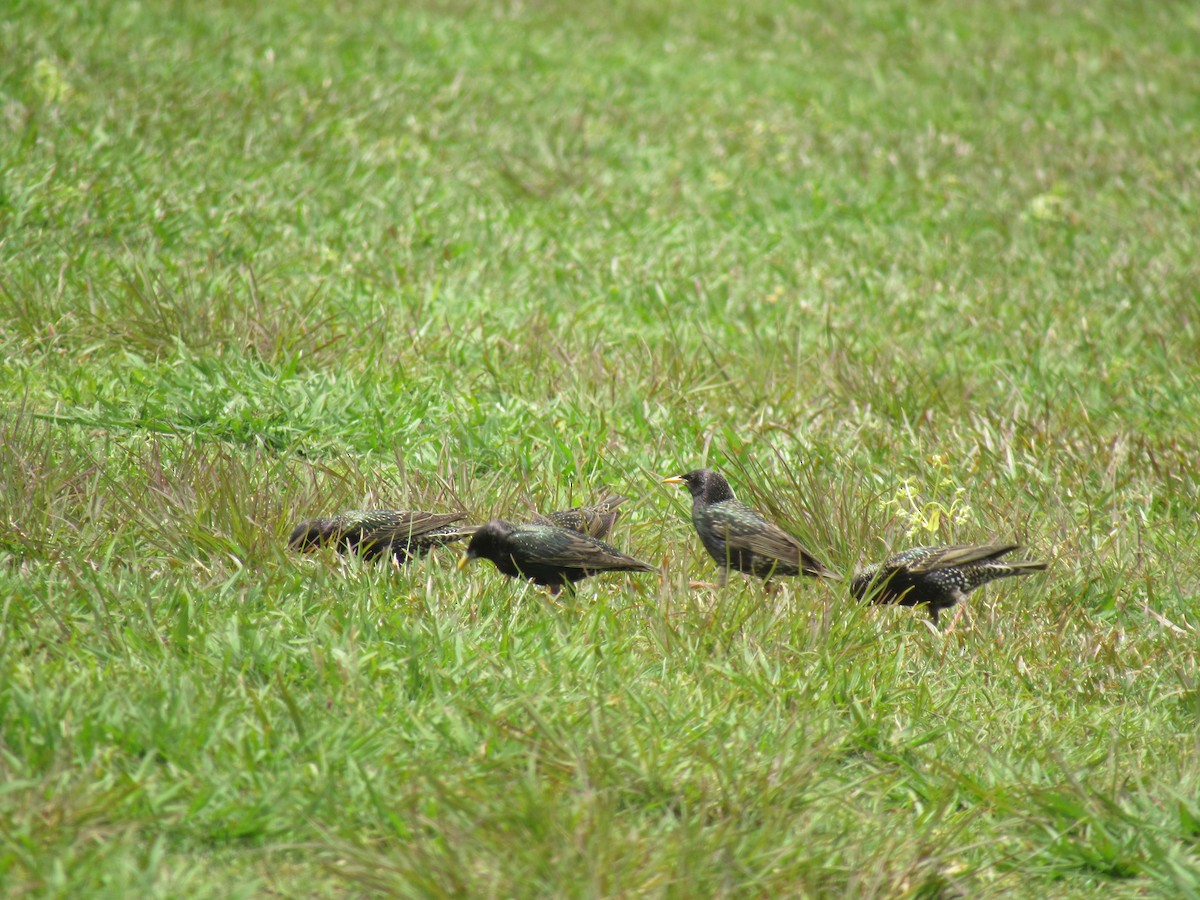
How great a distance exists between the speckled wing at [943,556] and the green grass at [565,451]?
0.63 feet

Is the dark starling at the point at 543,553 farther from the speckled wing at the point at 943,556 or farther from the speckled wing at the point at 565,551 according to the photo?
the speckled wing at the point at 943,556

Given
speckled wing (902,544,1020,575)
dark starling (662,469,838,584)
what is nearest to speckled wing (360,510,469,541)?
dark starling (662,469,838,584)

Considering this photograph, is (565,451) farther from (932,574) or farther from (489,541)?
(932,574)

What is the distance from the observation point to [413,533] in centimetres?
482

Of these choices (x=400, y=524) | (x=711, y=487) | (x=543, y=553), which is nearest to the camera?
(x=543, y=553)

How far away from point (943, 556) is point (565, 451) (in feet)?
6.43

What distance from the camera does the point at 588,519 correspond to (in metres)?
5.04

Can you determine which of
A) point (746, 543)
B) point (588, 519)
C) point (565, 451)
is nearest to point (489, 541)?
point (588, 519)

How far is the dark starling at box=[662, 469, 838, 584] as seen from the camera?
487cm

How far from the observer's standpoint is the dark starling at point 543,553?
15.0 feet

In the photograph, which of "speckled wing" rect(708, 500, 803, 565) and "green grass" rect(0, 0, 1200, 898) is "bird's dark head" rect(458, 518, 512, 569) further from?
"speckled wing" rect(708, 500, 803, 565)

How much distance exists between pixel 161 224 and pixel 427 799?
17.4 feet

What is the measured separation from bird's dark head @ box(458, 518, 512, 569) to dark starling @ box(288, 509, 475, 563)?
22cm

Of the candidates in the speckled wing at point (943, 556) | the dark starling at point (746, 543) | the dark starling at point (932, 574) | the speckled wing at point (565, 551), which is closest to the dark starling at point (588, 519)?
the speckled wing at point (565, 551)
